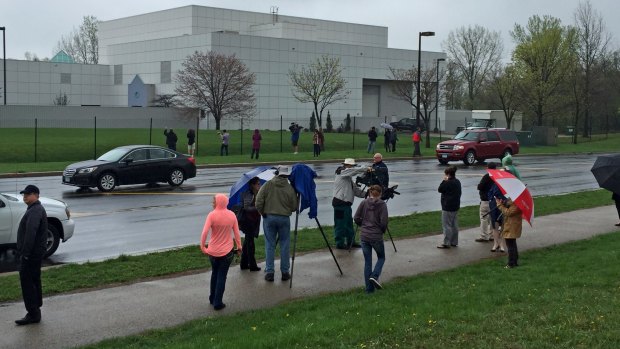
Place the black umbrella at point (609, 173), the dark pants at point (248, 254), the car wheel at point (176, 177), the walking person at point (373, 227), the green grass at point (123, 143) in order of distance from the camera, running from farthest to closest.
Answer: the green grass at point (123, 143)
the car wheel at point (176, 177)
the black umbrella at point (609, 173)
the dark pants at point (248, 254)
the walking person at point (373, 227)

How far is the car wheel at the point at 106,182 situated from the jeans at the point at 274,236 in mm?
13659

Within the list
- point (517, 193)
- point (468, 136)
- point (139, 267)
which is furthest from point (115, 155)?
point (468, 136)

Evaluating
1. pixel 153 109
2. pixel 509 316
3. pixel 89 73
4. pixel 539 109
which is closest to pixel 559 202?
pixel 509 316

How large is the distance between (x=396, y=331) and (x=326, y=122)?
72252mm

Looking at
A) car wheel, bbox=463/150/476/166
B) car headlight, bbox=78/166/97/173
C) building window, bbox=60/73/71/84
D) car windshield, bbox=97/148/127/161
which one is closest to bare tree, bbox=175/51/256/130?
building window, bbox=60/73/71/84

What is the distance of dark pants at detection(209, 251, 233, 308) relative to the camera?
29.9 ft

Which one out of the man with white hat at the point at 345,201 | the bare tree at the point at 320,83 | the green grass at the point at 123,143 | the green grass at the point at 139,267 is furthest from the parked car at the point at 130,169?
the bare tree at the point at 320,83

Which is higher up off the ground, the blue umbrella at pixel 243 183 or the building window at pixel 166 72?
the building window at pixel 166 72

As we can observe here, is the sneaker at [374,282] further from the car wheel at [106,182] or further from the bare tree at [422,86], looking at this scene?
the bare tree at [422,86]

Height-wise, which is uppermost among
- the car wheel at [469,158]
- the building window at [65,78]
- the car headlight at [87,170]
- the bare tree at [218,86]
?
the building window at [65,78]

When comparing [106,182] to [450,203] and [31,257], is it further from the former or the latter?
[31,257]

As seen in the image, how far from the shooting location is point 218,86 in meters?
63.0

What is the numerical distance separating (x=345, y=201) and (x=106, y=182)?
12359 mm

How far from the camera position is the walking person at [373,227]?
983 centimetres
